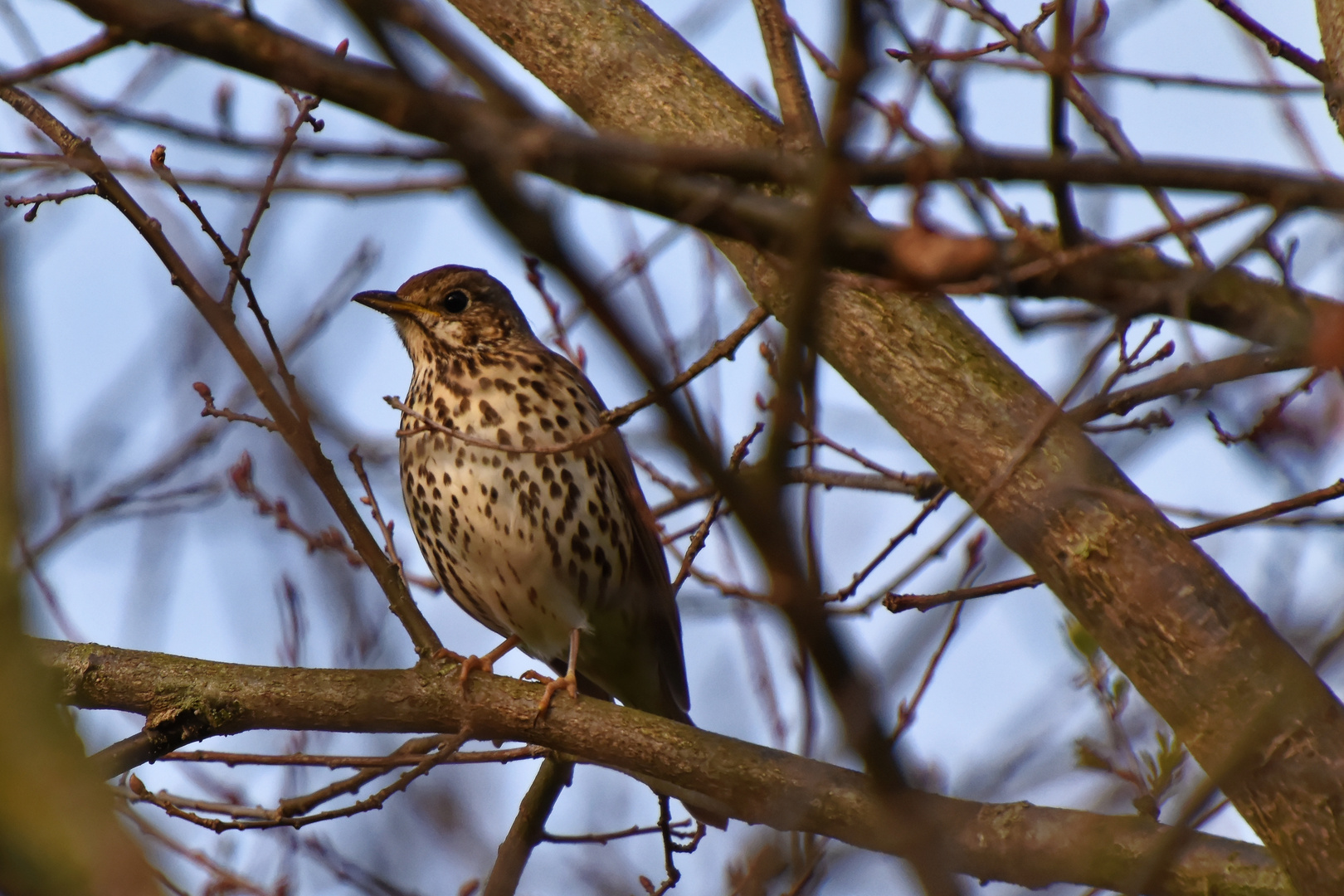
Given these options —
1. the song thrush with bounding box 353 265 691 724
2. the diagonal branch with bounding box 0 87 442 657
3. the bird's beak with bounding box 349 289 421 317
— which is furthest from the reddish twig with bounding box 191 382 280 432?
the bird's beak with bounding box 349 289 421 317

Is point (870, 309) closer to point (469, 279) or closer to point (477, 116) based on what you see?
→ point (477, 116)

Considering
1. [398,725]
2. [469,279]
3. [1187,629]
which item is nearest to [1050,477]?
[1187,629]

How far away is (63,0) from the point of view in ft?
7.29

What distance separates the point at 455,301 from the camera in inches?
284

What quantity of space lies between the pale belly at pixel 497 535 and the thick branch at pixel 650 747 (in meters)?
1.54

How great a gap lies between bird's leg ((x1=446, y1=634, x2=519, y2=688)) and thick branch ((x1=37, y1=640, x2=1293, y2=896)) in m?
0.06

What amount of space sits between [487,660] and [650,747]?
1291 millimetres

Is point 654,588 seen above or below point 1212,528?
above

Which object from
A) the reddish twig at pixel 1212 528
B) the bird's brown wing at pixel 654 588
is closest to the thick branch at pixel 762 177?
the reddish twig at pixel 1212 528

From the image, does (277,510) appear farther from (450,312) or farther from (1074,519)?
(1074,519)

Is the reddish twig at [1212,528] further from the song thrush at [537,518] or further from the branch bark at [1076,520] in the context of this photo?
the song thrush at [537,518]

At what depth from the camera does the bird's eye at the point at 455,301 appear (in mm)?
7164

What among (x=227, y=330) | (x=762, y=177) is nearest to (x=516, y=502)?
(x=227, y=330)

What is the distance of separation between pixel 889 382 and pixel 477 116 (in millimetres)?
2360
